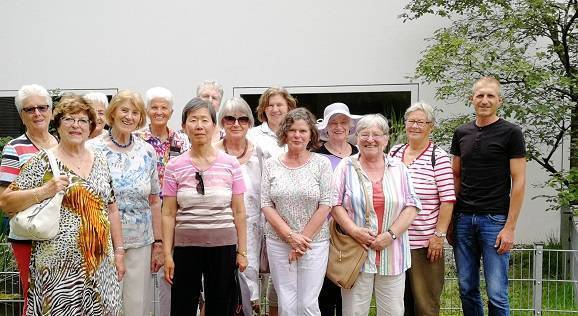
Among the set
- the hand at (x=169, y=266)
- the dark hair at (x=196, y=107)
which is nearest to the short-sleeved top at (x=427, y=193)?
the dark hair at (x=196, y=107)

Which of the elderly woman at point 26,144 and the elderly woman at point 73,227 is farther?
the elderly woman at point 26,144

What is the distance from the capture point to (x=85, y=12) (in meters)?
10.8

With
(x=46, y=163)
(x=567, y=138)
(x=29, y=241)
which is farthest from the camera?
(x=567, y=138)

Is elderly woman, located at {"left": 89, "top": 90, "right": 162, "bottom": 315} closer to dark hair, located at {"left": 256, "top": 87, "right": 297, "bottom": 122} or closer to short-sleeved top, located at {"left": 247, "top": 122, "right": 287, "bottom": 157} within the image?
short-sleeved top, located at {"left": 247, "top": 122, "right": 287, "bottom": 157}

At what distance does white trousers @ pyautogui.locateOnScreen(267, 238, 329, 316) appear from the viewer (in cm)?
464

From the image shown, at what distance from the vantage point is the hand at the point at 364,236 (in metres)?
4.62

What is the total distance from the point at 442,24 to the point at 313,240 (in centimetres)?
629

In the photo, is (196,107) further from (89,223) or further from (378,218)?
(378,218)

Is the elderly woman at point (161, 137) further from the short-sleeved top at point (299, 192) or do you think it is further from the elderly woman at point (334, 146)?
the elderly woman at point (334, 146)

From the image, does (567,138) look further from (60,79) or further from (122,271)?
(60,79)

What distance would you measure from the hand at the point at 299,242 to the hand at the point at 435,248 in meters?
0.98

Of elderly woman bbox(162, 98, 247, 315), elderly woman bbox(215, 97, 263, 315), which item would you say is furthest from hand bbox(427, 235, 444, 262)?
elderly woman bbox(162, 98, 247, 315)

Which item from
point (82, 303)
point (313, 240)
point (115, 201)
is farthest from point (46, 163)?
point (313, 240)

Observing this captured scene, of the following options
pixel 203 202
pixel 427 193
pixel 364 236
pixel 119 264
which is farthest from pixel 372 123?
pixel 119 264
